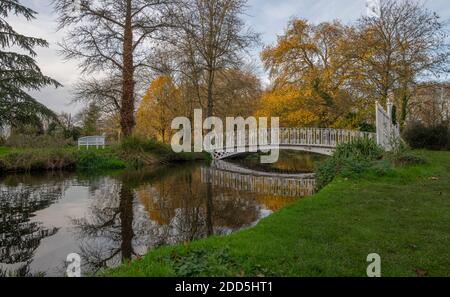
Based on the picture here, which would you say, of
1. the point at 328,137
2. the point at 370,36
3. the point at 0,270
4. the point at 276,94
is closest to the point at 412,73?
the point at 370,36

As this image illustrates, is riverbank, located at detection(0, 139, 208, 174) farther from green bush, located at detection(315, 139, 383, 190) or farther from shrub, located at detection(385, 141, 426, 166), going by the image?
shrub, located at detection(385, 141, 426, 166)

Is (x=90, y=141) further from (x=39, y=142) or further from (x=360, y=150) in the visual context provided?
(x=360, y=150)

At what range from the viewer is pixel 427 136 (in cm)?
1532

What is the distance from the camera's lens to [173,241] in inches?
188

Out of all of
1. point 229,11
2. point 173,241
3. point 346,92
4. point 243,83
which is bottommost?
point 173,241

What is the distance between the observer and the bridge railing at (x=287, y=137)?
16703mm

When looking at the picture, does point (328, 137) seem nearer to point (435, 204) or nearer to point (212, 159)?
point (212, 159)

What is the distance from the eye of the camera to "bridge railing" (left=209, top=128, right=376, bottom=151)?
1670cm

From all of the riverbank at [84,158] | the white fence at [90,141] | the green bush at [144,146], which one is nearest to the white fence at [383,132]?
the riverbank at [84,158]

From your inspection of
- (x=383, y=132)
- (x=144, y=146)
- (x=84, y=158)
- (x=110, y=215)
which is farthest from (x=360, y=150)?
(x=84, y=158)

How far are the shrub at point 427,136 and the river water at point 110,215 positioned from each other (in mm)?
7953

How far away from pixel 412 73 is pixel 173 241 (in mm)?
16007

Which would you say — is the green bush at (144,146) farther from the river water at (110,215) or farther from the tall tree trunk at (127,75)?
the river water at (110,215)

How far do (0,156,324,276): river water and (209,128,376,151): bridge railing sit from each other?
6693 mm
